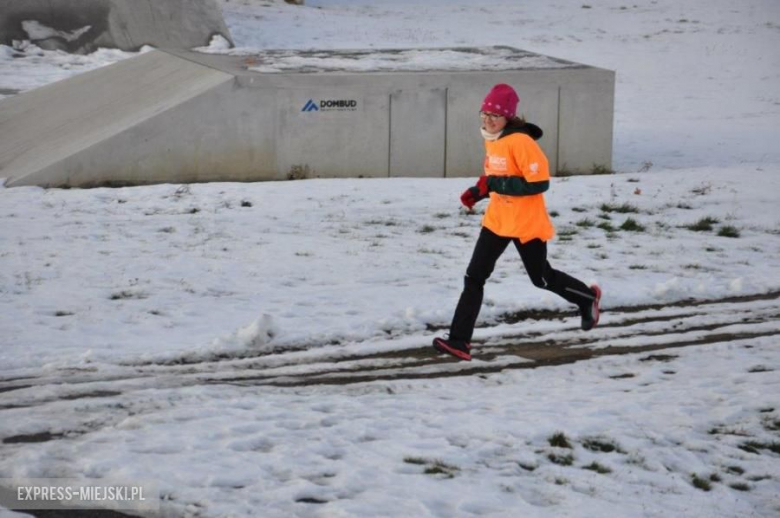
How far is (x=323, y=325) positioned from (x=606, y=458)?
3.37 meters

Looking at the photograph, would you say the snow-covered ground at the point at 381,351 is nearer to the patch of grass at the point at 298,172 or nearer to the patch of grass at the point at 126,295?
the patch of grass at the point at 126,295

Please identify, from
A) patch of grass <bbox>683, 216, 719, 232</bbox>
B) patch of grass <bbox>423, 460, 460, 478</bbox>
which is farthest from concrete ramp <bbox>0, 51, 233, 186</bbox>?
patch of grass <bbox>423, 460, 460, 478</bbox>

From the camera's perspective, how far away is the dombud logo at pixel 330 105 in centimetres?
1593

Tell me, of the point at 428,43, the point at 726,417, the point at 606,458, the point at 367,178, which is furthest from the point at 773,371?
the point at 428,43

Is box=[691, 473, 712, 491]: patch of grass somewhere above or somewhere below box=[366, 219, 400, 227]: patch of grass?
below

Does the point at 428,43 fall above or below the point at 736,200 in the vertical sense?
above

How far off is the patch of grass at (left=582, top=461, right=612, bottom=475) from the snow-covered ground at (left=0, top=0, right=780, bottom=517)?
0.01m

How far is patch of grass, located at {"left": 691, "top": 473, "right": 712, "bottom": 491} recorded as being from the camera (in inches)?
238

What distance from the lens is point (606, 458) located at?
636 centimetres

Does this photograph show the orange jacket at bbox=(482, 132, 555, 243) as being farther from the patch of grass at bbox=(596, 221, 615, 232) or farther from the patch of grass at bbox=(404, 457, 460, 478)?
the patch of grass at bbox=(596, 221, 615, 232)

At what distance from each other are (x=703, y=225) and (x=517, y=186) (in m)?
6.22

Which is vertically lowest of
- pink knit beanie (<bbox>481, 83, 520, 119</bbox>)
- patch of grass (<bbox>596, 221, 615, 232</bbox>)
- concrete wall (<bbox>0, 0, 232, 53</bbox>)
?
patch of grass (<bbox>596, 221, 615, 232</bbox>)

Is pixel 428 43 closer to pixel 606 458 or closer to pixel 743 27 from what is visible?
pixel 743 27
